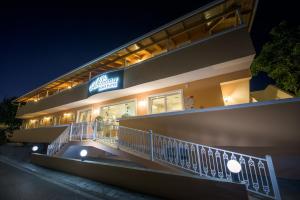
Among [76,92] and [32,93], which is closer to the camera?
[76,92]

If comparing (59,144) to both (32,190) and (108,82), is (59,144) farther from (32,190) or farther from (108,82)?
(108,82)

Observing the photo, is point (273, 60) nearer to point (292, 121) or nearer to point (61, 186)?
point (292, 121)

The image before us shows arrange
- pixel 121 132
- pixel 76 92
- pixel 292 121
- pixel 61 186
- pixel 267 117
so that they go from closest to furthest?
1. pixel 292 121
2. pixel 267 117
3. pixel 61 186
4. pixel 121 132
5. pixel 76 92

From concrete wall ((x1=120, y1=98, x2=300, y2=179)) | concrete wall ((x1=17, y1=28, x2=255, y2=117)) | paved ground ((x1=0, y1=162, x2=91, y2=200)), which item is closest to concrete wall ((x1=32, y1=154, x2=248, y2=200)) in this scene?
paved ground ((x1=0, y1=162, x2=91, y2=200))

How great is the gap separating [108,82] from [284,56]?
10.9m

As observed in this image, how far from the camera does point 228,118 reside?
590 centimetres

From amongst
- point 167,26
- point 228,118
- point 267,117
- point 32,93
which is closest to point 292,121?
point 267,117

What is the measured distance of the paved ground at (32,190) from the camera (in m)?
4.75

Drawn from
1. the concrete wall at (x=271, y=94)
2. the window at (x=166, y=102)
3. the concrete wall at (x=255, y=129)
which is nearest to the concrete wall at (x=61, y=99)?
the window at (x=166, y=102)

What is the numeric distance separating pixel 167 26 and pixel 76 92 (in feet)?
32.5

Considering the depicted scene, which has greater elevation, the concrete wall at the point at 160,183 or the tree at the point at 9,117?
the tree at the point at 9,117

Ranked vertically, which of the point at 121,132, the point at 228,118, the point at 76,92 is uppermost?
the point at 76,92

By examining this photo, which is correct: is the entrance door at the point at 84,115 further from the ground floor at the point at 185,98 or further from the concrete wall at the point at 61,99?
the concrete wall at the point at 61,99

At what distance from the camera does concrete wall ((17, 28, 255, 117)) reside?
678 centimetres
